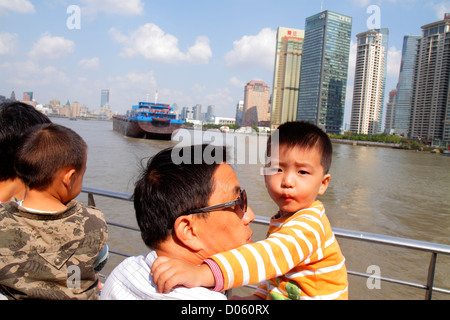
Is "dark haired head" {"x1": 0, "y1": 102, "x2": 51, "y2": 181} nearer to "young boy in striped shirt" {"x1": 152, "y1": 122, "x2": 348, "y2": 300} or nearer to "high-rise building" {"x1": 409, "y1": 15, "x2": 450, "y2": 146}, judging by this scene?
"young boy in striped shirt" {"x1": 152, "y1": 122, "x2": 348, "y2": 300}

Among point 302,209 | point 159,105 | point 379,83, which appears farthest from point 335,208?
point 379,83

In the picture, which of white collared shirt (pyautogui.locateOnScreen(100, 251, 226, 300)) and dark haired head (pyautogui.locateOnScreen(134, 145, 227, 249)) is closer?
white collared shirt (pyautogui.locateOnScreen(100, 251, 226, 300))

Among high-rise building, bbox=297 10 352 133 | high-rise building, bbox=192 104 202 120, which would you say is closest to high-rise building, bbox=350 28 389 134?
high-rise building, bbox=297 10 352 133

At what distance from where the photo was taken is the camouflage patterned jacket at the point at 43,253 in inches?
47.7

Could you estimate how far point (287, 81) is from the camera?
68.5 meters

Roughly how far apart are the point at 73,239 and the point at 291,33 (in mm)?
A: 91660

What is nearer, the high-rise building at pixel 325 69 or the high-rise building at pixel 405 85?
the high-rise building at pixel 325 69

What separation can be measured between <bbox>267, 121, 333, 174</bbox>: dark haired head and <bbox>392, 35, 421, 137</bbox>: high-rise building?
91.4 metres

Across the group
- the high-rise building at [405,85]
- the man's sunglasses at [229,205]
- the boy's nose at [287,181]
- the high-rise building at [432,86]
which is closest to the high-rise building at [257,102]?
the high-rise building at [432,86]

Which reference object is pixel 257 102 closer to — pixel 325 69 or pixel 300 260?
pixel 325 69

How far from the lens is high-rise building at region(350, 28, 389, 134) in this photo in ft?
172

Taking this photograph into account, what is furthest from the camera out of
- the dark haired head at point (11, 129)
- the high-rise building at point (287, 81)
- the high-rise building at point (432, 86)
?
the high-rise building at point (287, 81)

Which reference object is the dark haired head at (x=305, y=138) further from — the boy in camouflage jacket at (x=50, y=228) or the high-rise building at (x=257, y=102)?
the high-rise building at (x=257, y=102)
